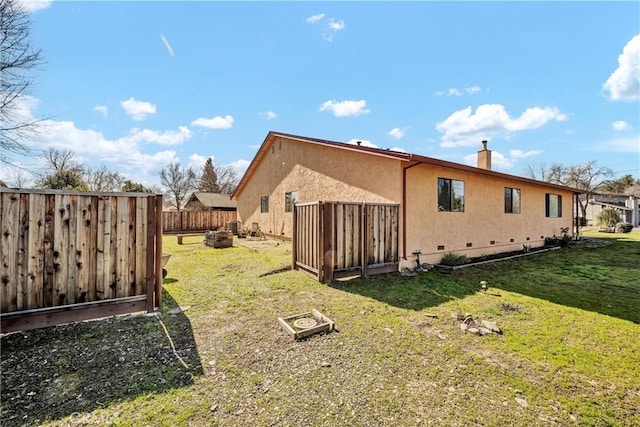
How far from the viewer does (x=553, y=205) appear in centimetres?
1418

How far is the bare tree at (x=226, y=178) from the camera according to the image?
154ft

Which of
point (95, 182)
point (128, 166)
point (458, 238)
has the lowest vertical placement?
point (458, 238)

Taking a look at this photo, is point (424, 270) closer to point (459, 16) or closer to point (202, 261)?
point (202, 261)

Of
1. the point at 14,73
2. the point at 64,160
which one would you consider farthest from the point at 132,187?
the point at 14,73

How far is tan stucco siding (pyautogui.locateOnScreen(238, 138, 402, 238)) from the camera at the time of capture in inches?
328

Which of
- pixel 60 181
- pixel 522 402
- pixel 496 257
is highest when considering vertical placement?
pixel 60 181

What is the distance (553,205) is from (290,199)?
13.4m

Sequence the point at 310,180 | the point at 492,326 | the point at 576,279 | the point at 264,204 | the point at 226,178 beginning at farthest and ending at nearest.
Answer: the point at 226,178
the point at 264,204
the point at 310,180
the point at 576,279
the point at 492,326

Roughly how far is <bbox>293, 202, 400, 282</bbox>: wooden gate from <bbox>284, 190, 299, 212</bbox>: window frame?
543 cm

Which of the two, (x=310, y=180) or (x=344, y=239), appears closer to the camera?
(x=344, y=239)

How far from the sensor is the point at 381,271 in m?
7.19

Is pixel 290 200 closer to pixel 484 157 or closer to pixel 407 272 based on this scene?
pixel 407 272

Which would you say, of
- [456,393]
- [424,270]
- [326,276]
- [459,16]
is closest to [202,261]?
[326,276]

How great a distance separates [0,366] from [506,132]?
25.3 meters
